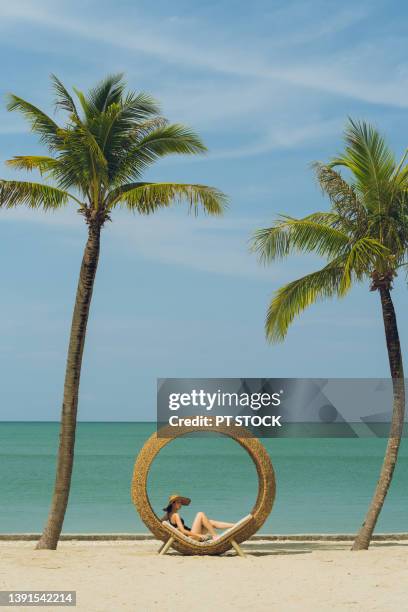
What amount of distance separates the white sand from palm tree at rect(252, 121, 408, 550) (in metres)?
2.09

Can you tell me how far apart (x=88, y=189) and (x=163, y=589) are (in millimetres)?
6513

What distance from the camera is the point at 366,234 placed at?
15.3 meters

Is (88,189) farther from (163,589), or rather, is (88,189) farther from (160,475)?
(160,475)

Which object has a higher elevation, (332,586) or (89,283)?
(89,283)

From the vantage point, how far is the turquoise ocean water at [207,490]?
2731cm

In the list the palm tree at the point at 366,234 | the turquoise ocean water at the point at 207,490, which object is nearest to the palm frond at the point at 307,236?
the palm tree at the point at 366,234

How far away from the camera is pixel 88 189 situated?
14.9 meters

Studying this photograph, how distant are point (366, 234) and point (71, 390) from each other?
5.30 m

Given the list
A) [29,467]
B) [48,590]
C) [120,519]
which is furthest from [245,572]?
[29,467]

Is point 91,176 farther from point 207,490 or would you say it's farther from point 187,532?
point 207,490

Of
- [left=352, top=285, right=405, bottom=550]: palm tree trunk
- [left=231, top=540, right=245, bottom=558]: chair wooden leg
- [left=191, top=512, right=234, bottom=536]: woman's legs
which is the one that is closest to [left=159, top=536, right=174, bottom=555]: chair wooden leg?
[left=191, top=512, right=234, bottom=536]: woman's legs

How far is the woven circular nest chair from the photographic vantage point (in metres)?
14.2

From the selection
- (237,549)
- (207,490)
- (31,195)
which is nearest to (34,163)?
(31,195)

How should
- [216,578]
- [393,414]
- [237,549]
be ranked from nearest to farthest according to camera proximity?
[216,578] → [237,549] → [393,414]
